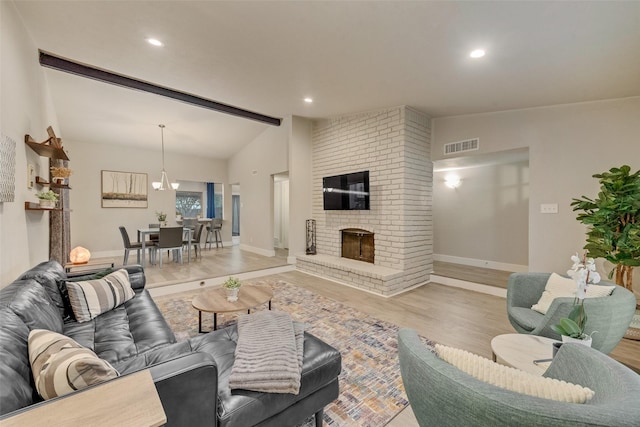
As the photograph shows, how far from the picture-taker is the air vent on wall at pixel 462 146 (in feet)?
13.2

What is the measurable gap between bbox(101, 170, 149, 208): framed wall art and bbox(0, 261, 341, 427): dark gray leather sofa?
5.25 meters

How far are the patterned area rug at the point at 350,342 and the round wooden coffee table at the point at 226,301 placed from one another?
1.33 ft

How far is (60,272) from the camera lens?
2.38 metres

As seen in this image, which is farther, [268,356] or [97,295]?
[97,295]

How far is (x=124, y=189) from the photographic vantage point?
6762 mm

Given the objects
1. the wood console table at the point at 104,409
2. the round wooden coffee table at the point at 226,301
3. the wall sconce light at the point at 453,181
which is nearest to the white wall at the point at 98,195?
the round wooden coffee table at the point at 226,301

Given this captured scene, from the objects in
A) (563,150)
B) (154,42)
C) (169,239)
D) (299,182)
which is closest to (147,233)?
(169,239)

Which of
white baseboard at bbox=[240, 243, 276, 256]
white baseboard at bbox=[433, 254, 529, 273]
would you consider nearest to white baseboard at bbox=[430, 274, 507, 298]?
white baseboard at bbox=[433, 254, 529, 273]

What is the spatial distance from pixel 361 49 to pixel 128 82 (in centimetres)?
361

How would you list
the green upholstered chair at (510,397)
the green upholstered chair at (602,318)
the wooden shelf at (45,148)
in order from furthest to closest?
the wooden shelf at (45,148) < the green upholstered chair at (602,318) < the green upholstered chair at (510,397)

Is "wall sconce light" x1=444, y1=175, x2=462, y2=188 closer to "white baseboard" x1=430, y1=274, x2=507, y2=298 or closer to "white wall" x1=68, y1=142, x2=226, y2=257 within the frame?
"white baseboard" x1=430, y1=274, x2=507, y2=298

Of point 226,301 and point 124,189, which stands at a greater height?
point 124,189

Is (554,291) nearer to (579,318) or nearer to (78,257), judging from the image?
(579,318)

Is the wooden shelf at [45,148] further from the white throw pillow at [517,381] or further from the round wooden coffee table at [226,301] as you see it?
the white throw pillow at [517,381]
